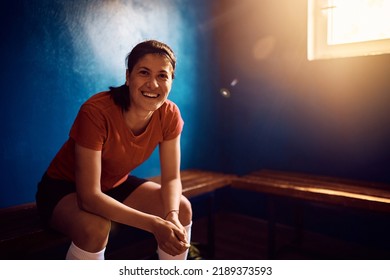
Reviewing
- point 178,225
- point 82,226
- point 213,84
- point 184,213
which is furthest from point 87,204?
point 213,84

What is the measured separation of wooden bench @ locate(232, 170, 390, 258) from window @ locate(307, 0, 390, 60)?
42.2 inches

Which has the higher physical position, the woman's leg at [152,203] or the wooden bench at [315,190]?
the woman's leg at [152,203]

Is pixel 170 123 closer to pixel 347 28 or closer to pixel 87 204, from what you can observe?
pixel 87 204

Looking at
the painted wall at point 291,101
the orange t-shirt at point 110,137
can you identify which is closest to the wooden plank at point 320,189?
the painted wall at point 291,101

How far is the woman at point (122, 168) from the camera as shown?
1.41 meters

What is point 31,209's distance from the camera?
1.88 meters

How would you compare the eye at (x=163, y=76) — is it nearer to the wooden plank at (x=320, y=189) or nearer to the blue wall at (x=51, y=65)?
the blue wall at (x=51, y=65)

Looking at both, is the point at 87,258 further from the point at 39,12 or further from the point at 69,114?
the point at 39,12

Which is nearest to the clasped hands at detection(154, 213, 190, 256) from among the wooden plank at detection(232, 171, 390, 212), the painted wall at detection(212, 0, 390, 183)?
the wooden plank at detection(232, 171, 390, 212)

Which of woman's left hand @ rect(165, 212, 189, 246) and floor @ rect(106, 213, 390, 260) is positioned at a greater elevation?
woman's left hand @ rect(165, 212, 189, 246)

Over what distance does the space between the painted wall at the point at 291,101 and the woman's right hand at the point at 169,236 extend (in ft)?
5.95

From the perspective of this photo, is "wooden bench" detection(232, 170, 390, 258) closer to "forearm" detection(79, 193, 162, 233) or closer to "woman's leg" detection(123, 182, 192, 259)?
"woman's leg" detection(123, 182, 192, 259)

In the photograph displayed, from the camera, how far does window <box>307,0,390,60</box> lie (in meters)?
2.46

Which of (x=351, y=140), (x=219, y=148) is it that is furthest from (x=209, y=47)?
(x=351, y=140)
